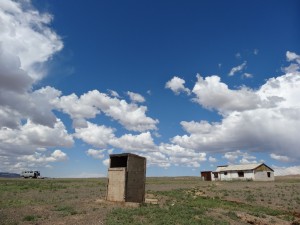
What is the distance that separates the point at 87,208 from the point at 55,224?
16.8ft

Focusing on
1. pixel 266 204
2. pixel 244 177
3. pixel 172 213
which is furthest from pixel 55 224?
pixel 244 177

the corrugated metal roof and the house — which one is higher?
the corrugated metal roof

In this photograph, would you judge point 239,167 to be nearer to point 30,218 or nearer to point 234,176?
point 234,176

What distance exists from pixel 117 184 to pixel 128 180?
3.06 feet

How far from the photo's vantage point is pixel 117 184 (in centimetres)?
2538

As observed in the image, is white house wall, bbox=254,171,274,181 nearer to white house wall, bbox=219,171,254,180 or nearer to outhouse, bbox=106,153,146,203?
white house wall, bbox=219,171,254,180

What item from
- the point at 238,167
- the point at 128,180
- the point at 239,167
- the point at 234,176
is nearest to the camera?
the point at 128,180

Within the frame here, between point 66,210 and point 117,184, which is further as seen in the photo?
point 117,184

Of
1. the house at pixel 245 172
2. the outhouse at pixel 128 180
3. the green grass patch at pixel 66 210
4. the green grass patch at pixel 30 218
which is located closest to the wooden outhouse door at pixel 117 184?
the outhouse at pixel 128 180

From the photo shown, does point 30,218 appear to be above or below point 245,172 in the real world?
below

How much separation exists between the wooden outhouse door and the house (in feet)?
215

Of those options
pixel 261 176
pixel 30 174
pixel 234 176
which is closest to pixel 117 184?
pixel 261 176

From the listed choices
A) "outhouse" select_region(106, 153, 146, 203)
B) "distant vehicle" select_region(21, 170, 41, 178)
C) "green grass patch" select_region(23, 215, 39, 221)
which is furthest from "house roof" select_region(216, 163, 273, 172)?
"green grass patch" select_region(23, 215, 39, 221)

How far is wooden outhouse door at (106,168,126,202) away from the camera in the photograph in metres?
25.0
